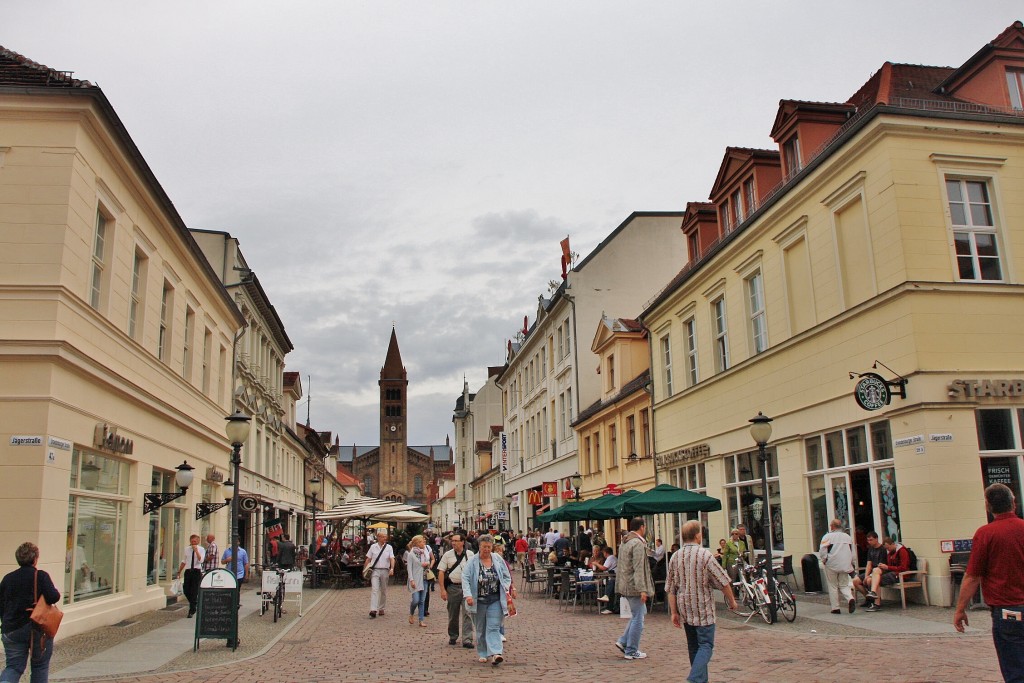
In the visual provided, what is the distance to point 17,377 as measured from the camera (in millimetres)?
13422

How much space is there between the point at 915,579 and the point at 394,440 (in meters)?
111

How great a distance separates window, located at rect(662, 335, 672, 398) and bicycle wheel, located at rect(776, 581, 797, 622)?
14064mm

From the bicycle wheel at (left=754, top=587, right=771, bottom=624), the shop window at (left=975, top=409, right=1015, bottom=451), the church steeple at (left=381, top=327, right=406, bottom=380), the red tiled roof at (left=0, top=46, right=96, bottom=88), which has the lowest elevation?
the bicycle wheel at (left=754, top=587, right=771, bottom=624)

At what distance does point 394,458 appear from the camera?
401ft

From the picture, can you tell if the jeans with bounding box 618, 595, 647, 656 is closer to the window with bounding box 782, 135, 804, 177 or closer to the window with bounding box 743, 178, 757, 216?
the window with bounding box 782, 135, 804, 177

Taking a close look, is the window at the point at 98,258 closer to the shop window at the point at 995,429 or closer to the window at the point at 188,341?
the window at the point at 188,341

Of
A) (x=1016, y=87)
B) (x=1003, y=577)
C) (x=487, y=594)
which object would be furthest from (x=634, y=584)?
(x=1016, y=87)

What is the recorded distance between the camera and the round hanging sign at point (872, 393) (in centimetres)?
1521

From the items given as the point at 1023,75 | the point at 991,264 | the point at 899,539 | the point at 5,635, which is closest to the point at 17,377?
the point at 5,635

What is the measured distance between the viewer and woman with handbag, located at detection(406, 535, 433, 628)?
55.3 ft

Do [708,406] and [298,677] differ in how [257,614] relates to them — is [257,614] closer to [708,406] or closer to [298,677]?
[298,677]

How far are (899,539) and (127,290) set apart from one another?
15.3 m

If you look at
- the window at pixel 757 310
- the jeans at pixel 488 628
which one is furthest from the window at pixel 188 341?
the window at pixel 757 310

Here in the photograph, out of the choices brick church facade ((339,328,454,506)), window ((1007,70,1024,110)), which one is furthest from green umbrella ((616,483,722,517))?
brick church facade ((339,328,454,506))
